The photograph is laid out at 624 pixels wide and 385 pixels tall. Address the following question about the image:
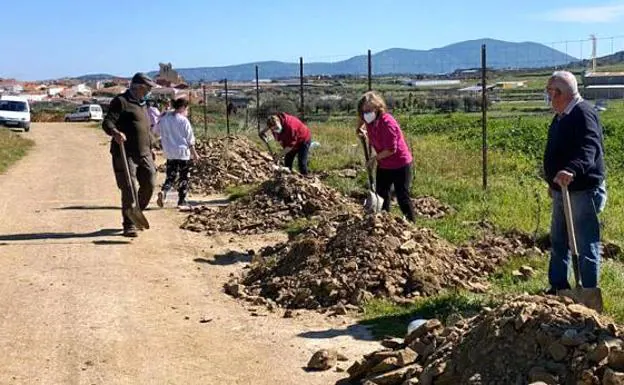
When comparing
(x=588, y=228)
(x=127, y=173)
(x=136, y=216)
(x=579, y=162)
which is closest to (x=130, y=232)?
(x=136, y=216)

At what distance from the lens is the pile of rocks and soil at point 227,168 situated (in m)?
14.8

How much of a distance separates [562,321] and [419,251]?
9.79 feet

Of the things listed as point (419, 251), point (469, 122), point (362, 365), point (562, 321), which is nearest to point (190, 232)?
point (419, 251)

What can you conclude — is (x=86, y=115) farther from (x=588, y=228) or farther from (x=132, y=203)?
(x=588, y=228)

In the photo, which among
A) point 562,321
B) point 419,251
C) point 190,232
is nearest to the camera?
point 562,321

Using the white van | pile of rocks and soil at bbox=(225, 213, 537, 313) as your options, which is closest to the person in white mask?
pile of rocks and soil at bbox=(225, 213, 537, 313)

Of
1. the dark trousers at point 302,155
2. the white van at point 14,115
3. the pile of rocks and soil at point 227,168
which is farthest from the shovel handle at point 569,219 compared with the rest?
the white van at point 14,115

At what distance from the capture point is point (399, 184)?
28.9 feet

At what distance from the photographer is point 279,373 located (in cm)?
544

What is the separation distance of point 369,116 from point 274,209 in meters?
2.78

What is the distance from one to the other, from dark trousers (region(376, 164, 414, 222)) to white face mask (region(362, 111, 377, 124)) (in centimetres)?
53

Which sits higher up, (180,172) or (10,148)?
(180,172)

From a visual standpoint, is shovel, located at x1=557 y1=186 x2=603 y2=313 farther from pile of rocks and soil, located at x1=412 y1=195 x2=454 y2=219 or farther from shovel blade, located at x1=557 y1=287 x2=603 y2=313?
pile of rocks and soil, located at x1=412 y1=195 x2=454 y2=219

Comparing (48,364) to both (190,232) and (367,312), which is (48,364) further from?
(190,232)
